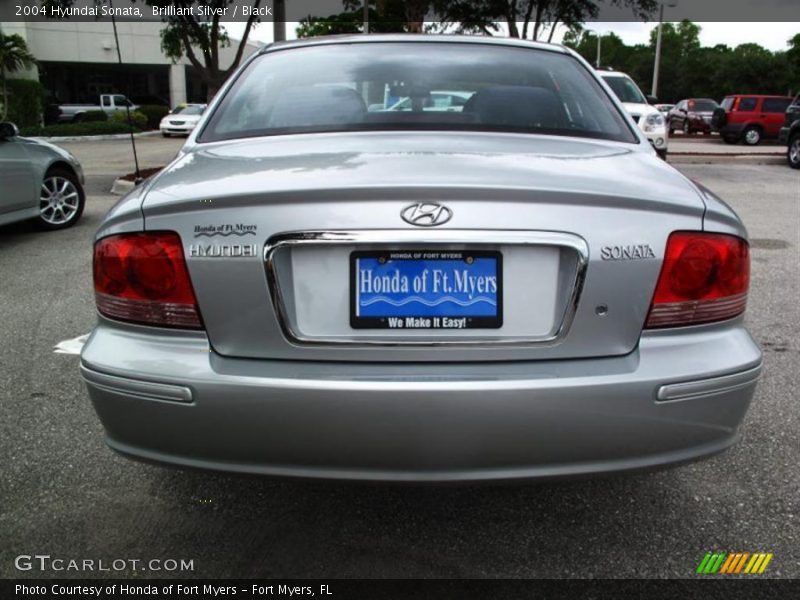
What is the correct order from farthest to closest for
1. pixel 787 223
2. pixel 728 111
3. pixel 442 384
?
1. pixel 728 111
2. pixel 787 223
3. pixel 442 384

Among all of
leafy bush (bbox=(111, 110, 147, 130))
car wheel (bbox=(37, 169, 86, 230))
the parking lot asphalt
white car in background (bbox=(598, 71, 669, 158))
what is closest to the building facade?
leafy bush (bbox=(111, 110, 147, 130))

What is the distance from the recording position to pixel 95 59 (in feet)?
142

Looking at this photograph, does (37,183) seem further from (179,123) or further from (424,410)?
(179,123)

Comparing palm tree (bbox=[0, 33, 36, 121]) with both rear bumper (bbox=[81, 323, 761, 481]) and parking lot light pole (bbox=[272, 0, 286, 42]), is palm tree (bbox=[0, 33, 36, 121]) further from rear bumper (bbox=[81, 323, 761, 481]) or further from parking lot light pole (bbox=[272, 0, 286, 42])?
rear bumper (bbox=[81, 323, 761, 481])

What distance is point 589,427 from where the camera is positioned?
183 centimetres

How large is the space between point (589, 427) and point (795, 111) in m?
18.6

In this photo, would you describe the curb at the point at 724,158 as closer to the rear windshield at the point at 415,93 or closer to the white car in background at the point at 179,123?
the rear windshield at the point at 415,93

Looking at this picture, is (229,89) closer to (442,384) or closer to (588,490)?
(442,384)

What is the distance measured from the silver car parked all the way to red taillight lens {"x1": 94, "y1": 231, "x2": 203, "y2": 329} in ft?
18.1

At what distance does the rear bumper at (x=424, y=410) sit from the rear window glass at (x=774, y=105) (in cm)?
2502

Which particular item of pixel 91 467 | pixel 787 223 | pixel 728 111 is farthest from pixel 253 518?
pixel 728 111

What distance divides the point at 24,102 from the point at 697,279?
34.2 meters

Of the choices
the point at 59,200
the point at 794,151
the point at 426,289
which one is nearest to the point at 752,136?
the point at 794,151

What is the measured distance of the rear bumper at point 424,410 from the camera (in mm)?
1792
